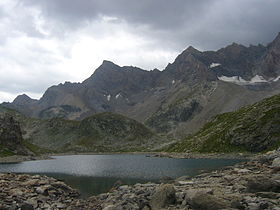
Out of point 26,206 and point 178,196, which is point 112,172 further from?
point 178,196

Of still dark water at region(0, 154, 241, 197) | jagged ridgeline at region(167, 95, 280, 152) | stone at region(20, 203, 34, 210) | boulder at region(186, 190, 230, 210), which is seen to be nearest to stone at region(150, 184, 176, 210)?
boulder at region(186, 190, 230, 210)

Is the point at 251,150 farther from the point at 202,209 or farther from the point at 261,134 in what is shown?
the point at 202,209

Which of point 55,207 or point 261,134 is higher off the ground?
point 261,134

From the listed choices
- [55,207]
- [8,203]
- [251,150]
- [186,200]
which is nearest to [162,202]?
[186,200]

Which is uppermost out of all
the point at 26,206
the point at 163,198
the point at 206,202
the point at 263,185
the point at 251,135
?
the point at 251,135

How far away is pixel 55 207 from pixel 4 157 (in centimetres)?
15204

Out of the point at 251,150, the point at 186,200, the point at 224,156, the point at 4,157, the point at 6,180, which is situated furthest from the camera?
the point at 4,157

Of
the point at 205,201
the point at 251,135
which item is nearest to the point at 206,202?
the point at 205,201

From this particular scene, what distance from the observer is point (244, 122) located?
18188 centimetres

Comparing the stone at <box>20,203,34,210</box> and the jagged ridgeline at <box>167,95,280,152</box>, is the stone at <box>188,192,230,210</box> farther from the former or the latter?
the jagged ridgeline at <box>167,95,280,152</box>

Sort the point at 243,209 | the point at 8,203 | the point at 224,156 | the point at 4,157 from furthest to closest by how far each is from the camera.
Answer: the point at 4,157 → the point at 224,156 → the point at 8,203 → the point at 243,209

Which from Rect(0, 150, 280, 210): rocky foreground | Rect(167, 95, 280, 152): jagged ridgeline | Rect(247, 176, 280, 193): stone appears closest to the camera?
Rect(0, 150, 280, 210): rocky foreground

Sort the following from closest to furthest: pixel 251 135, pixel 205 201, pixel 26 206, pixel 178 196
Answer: pixel 205 201 → pixel 178 196 → pixel 26 206 → pixel 251 135

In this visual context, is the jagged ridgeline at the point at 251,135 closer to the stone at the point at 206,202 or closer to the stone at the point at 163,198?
the stone at the point at 163,198
